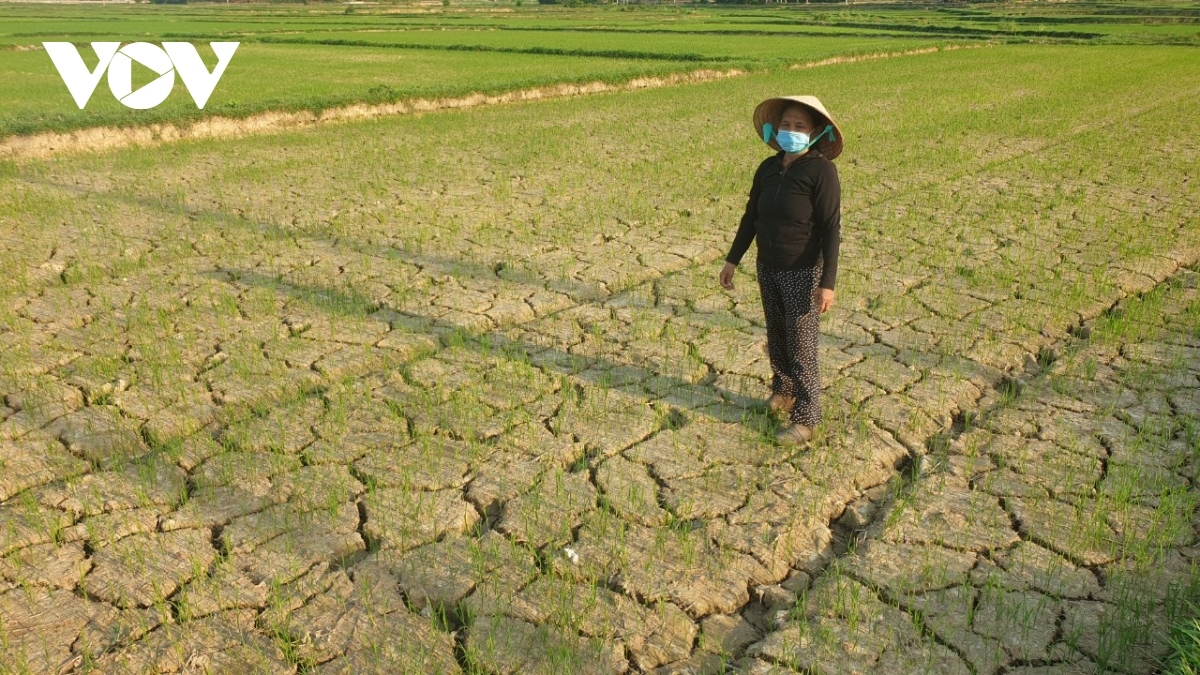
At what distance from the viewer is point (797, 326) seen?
3.74 meters

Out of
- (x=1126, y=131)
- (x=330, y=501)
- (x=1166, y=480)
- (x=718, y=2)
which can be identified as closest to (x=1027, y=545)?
(x=1166, y=480)

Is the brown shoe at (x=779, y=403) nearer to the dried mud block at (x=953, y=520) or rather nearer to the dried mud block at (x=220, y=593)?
the dried mud block at (x=953, y=520)

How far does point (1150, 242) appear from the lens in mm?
6863

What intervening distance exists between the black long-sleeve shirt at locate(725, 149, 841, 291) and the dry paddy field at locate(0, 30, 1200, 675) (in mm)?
792

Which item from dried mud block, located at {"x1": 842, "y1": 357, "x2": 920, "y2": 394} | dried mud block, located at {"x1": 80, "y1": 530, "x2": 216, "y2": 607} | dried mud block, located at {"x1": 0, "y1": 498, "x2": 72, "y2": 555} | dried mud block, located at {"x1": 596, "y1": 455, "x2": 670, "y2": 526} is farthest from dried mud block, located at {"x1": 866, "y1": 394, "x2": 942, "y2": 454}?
dried mud block, located at {"x1": 0, "y1": 498, "x2": 72, "y2": 555}

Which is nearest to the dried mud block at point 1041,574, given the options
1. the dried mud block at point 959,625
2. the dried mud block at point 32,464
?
the dried mud block at point 959,625

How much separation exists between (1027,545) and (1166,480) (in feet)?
2.79

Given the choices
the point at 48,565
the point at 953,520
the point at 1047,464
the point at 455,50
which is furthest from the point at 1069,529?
the point at 455,50

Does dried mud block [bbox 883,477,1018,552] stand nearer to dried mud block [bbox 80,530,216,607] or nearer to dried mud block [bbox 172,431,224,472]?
dried mud block [bbox 80,530,216,607]

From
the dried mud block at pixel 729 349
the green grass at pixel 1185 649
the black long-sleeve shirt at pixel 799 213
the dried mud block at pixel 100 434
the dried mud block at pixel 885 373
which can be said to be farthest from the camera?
the dried mud block at pixel 729 349

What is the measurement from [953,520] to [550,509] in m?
1.47

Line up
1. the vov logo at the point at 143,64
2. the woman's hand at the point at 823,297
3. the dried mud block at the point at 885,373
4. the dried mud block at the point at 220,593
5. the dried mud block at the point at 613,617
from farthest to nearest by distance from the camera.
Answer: the vov logo at the point at 143,64
the dried mud block at the point at 885,373
the woman's hand at the point at 823,297
the dried mud block at the point at 220,593
the dried mud block at the point at 613,617

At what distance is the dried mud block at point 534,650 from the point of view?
2.56m

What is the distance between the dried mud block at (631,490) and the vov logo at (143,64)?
38.9 feet
